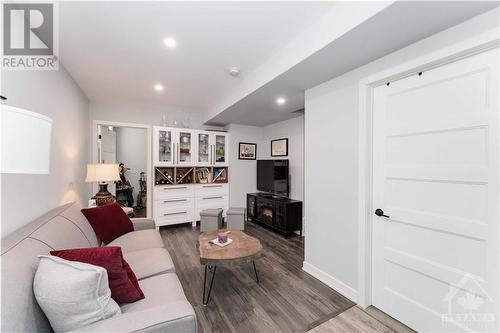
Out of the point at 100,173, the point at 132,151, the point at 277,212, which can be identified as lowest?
the point at 277,212

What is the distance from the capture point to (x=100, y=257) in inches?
46.1

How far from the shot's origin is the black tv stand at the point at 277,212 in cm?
364

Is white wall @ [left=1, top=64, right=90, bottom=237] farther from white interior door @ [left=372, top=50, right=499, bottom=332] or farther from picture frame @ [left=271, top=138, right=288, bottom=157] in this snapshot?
picture frame @ [left=271, top=138, right=288, bottom=157]

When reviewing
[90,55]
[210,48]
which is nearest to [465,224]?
[210,48]

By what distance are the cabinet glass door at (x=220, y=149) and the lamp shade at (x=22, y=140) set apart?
3.72 m

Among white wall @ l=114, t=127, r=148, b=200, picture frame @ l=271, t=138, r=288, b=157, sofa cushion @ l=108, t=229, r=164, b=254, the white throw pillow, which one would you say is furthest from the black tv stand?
white wall @ l=114, t=127, r=148, b=200

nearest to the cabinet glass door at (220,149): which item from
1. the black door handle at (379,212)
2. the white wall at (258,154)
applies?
the white wall at (258,154)

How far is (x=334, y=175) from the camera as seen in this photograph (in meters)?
2.22

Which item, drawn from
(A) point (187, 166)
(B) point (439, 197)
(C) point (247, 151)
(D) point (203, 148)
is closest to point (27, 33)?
(A) point (187, 166)

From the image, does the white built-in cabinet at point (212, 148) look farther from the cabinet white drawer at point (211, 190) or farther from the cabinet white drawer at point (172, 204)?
→ the cabinet white drawer at point (172, 204)

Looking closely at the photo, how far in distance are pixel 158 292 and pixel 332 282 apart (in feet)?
5.73

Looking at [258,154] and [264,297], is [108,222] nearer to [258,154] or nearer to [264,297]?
[264,297]

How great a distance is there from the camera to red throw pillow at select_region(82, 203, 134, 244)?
2.14 m

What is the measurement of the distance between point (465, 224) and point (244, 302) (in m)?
1.84
